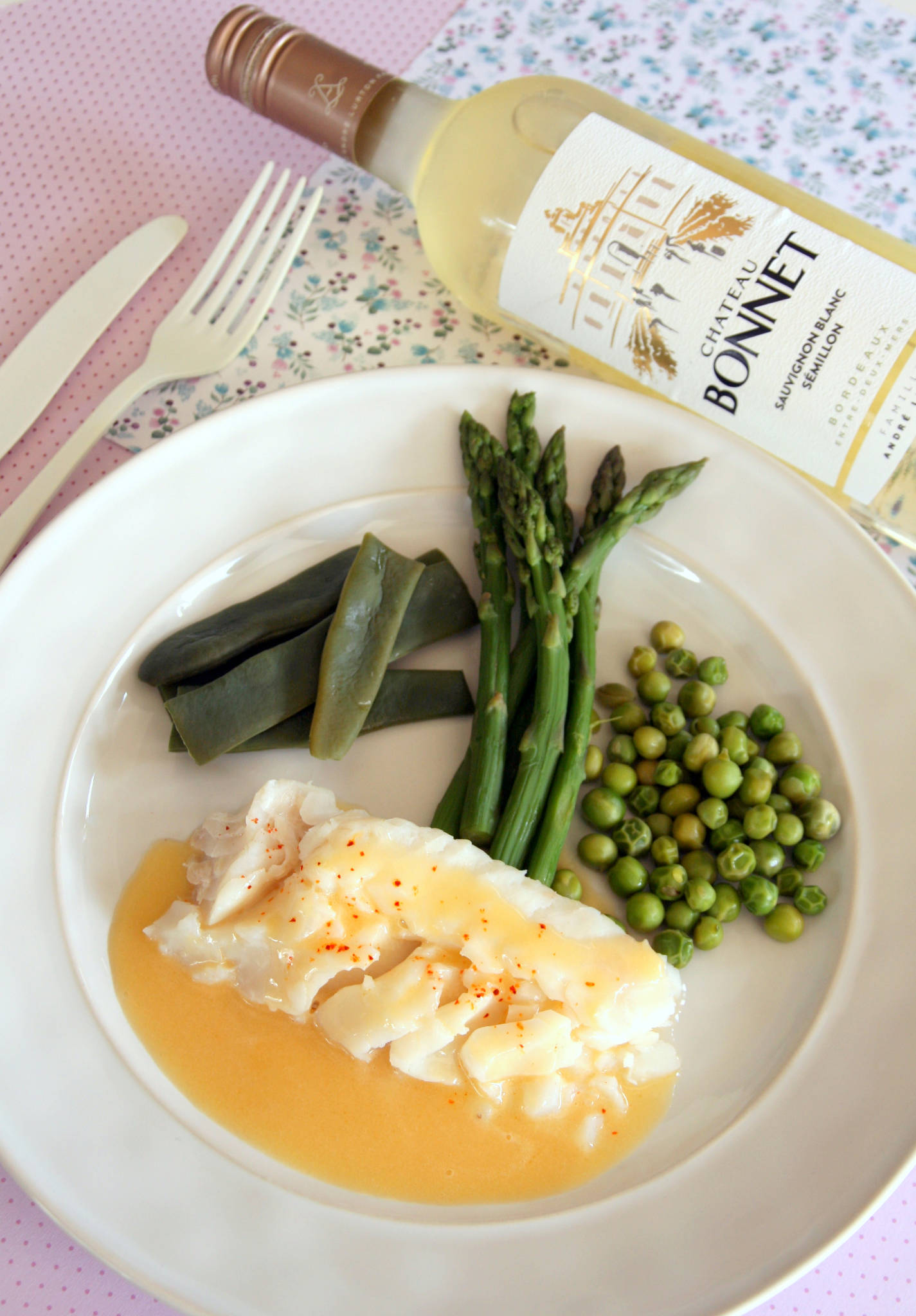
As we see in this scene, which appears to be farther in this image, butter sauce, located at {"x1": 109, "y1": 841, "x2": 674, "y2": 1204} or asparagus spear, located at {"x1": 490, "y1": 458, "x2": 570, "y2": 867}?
asparagus spear, located at {"x1": 490, "y1": 458, "x2": 570, "y2": 867}

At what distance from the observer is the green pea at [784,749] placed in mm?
2371

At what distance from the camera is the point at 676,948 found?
7.27 feet

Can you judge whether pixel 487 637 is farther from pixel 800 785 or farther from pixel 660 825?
pixel 800 785

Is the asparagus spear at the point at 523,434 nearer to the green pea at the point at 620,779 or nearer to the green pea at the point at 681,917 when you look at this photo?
the green pea at the point at 620,779

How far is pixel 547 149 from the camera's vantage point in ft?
7.81

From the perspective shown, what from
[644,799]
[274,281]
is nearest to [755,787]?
[644,799]

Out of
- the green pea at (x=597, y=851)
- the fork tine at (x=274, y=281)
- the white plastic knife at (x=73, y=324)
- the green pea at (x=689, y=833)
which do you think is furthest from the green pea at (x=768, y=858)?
the white plastic knife at (x=73, y=324)

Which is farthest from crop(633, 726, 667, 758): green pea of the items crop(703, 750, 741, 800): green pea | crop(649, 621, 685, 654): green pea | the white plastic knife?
the white plastic knife

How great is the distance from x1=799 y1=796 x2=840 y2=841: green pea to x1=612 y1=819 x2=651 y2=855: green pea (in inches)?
14.9

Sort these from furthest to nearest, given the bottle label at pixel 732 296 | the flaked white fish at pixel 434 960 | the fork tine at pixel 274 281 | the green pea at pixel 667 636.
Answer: the fork tine at pixel 274 281, the green pea at pixel 667 636, the bottle label at pixel 732 296, the flaked white fish at pixel 434 960

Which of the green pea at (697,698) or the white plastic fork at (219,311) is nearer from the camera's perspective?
the green pea at (697,698)

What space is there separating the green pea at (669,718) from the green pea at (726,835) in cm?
26

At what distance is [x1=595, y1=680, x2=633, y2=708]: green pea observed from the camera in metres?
2.45

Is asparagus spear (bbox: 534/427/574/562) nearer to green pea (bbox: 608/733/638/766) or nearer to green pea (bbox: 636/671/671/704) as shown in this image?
green pea (bbox: 636/671/671/704)
